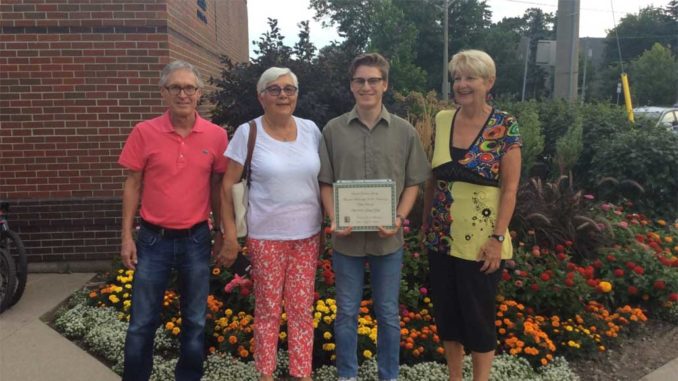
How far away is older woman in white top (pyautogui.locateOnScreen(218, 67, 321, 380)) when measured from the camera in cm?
283

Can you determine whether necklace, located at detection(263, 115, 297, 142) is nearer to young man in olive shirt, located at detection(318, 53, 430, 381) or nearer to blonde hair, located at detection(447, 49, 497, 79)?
young man in olive shirt, located at detection(318, 53, 430, 381)

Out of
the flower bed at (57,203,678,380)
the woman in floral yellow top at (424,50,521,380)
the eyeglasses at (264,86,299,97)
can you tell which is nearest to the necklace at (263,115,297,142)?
the eyeglasses at (264,86,299,97)

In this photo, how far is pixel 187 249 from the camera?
9.43 ft

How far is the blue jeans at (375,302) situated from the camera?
2977mm

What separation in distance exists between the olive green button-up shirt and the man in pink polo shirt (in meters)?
0.55

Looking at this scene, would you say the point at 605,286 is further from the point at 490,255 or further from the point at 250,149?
the point at 250,149

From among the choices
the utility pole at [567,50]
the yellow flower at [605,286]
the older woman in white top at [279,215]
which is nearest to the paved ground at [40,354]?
the yellow flower at [605,286]

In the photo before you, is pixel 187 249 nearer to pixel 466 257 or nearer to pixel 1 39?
pixel 466 257

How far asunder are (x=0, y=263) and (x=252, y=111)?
2.61 meters

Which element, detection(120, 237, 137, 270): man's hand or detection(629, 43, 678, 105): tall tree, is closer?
detection(120, 237, 137, 270): man's hand

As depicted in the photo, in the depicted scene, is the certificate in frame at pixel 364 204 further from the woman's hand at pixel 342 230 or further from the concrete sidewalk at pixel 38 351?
the concrete sidewalk at pixel 38 351

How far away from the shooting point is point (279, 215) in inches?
112

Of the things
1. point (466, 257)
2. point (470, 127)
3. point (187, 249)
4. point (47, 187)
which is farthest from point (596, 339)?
Result: point (47, 187)

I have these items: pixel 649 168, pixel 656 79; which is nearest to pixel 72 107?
pixel 649 168
